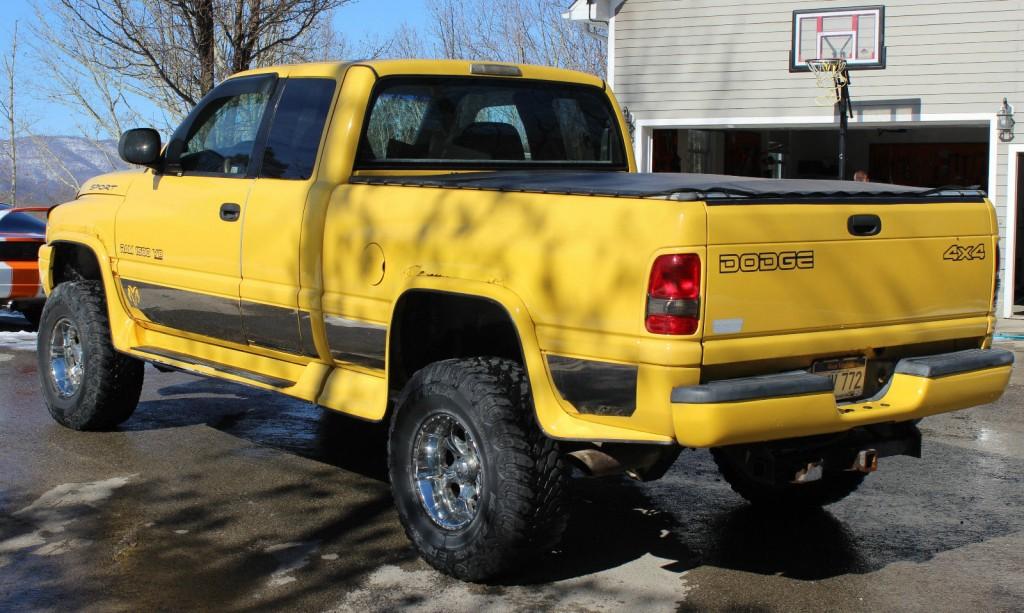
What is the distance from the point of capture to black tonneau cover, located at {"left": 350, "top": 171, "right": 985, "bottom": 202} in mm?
4359

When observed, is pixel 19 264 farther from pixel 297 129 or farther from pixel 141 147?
pixel 297 129

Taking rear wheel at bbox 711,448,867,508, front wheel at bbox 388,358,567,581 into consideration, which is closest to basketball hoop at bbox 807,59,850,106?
rear wheel at bbox 711,448,867,508

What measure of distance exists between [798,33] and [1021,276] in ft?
17.8

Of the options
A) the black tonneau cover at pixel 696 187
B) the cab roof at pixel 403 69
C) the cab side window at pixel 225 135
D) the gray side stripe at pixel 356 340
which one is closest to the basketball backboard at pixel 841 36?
the cab roof at pixel 403 69

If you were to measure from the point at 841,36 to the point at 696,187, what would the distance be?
13.0 metres

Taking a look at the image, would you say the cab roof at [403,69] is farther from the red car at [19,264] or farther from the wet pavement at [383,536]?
the red car at [19,264]

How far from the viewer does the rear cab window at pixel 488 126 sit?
6043mm

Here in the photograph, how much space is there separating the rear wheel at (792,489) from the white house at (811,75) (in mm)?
10708

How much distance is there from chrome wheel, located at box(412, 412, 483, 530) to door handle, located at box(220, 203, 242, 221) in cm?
171

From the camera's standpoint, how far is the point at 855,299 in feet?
15.3

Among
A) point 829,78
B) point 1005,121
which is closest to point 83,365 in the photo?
point 829,78

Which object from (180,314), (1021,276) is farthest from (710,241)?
(1021,276)

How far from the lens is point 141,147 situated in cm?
677

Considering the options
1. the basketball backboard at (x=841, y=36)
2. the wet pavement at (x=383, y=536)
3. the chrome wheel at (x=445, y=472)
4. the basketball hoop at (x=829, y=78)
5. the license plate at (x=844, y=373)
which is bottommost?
the wet pavement at (x=383, y=536)
